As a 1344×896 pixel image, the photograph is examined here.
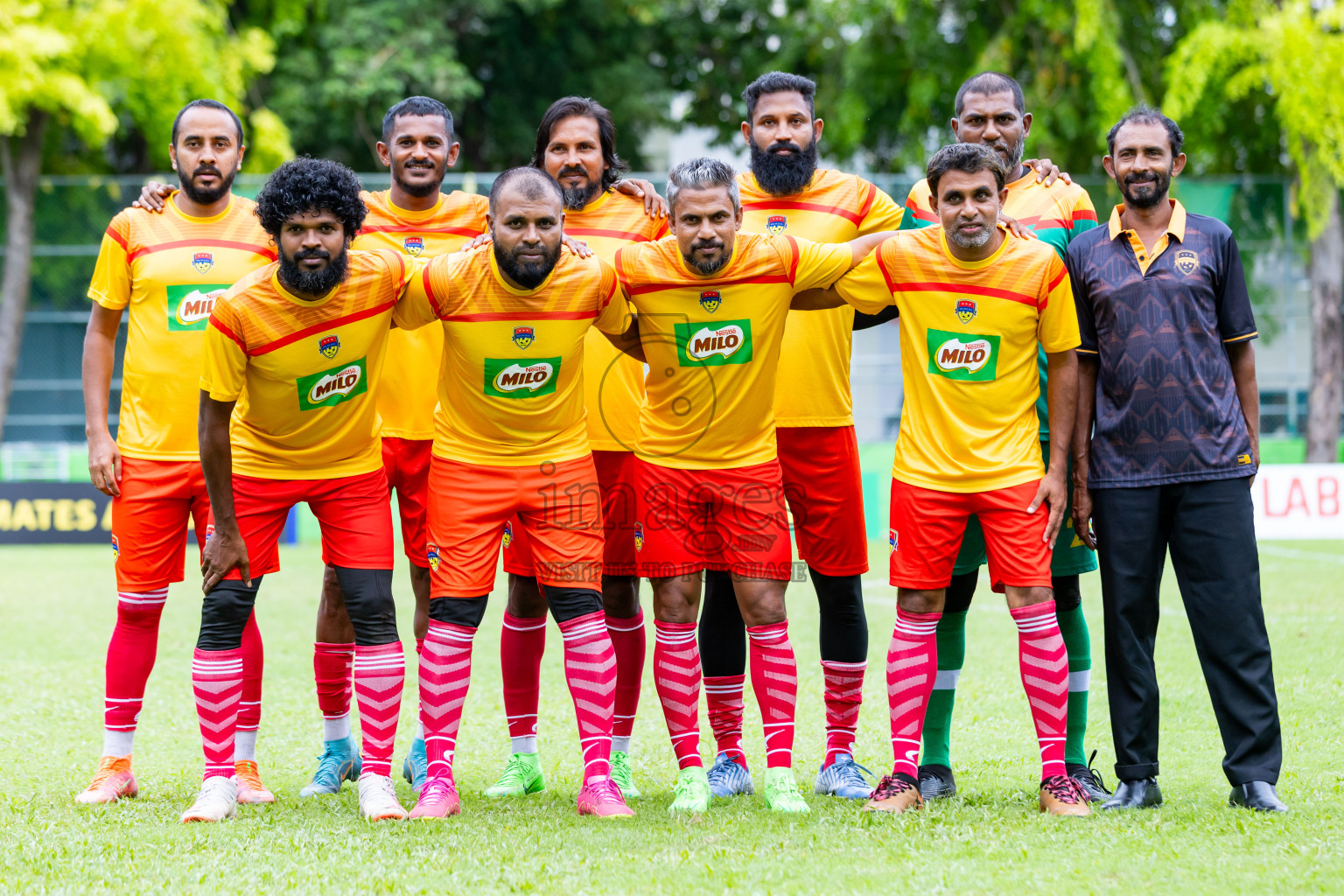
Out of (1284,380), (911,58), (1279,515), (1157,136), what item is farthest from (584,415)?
(1284,380)

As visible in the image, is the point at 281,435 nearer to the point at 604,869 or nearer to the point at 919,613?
the point at 604,869

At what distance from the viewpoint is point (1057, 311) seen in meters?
4.71

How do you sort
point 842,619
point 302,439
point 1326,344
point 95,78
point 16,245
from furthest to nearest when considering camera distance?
point 16,245 < point 95,78 < point 1326,344 < point 842,619 < point 302,439

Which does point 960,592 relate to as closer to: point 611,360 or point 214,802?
point 611,360

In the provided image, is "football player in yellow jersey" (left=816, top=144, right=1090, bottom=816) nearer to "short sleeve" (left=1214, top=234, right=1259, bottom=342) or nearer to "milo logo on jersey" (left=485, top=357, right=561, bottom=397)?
"short sleeve" (left=1214, top=234, right=1259, bottom=342)

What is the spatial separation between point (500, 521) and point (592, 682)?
0.69 metres

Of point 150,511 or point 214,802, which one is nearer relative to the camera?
point 214,802

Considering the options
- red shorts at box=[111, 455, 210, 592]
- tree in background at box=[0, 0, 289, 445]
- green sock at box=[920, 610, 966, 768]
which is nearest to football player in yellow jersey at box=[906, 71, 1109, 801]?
green sock at box=[920, 610, 966, 768]

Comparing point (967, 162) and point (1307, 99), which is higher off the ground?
point (1307, 99)

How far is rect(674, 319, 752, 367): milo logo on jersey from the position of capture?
4914 mm

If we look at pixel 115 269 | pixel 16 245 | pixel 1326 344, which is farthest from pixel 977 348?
pixel 16 245

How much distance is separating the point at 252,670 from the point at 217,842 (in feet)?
3.29

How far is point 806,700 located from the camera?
7195 mm

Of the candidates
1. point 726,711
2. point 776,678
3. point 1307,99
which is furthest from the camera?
point 1307,99
